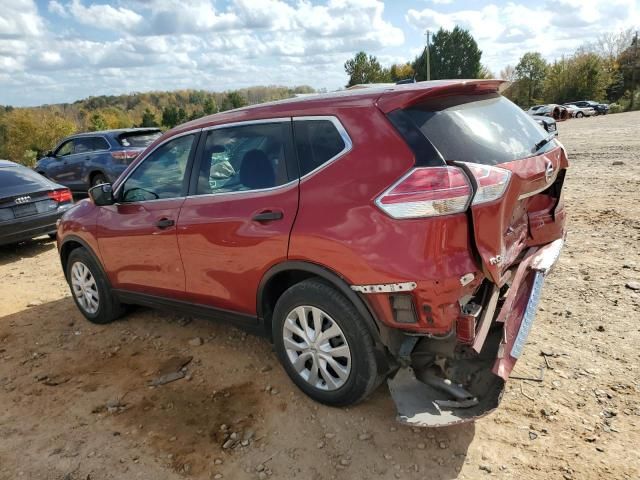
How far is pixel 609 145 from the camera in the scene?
1421 centimetres

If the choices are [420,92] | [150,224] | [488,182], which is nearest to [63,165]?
[150,224]

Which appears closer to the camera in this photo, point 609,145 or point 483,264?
point 483,264

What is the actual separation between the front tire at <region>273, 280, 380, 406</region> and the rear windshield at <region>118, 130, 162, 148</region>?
30.5 feet

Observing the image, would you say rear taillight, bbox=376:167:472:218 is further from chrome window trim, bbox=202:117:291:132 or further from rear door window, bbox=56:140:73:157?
rear door window, bbox=56:140:73:157

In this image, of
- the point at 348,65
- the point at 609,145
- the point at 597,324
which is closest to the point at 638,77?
the point at 348,65

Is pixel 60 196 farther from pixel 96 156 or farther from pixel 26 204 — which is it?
pixel 96 156

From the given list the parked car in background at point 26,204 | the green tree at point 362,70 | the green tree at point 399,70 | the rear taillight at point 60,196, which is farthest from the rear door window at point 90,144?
the green tree at point 399,70

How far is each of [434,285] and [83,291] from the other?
3.67 metres

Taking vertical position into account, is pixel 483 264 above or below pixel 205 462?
above

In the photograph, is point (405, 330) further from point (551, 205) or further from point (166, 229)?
point (166, 229)

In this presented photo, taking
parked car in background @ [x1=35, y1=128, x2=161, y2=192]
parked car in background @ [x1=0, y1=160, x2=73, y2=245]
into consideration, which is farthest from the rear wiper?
parked car in background @ [x1=35, y1=128, x2=161, y2=192]

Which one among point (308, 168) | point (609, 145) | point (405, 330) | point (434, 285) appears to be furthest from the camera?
point (609, 145)

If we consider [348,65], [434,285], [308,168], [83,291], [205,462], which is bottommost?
[205,462]

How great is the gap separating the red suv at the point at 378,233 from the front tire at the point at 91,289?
3.94ft
